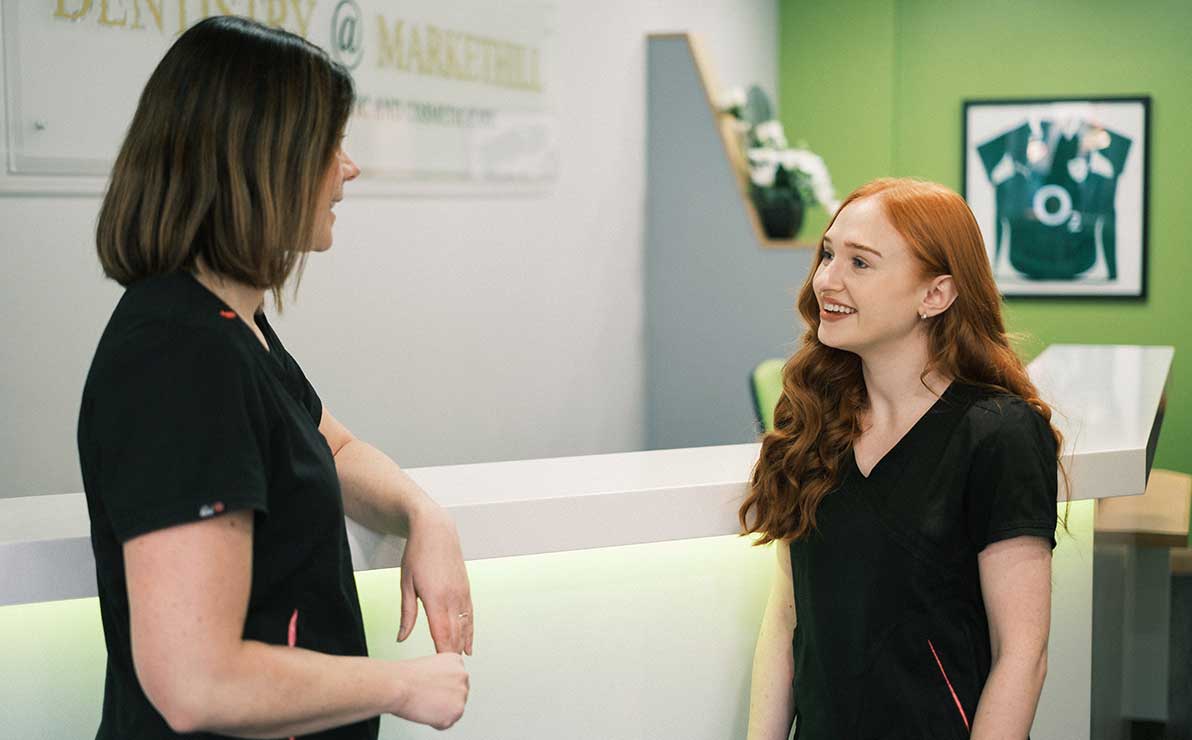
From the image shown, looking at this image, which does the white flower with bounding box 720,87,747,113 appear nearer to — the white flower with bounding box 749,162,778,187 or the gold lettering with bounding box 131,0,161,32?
the white flower with bounding box 749,162,778,187

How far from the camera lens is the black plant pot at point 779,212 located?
5.46 m

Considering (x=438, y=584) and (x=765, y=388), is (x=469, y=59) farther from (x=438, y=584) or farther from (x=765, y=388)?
(x=438, y=584)

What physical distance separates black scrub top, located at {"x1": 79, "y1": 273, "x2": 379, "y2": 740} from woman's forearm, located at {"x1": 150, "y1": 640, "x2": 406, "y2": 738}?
0.07 m

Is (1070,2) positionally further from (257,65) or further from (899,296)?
(257,65)

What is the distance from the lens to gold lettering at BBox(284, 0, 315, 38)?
3613 mm

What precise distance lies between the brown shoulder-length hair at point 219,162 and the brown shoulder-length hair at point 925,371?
79 cm

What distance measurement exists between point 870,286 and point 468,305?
3.07 meters

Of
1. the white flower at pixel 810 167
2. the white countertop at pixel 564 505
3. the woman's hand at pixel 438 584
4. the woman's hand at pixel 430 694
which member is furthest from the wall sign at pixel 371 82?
the woman's hand at pixel 430 694

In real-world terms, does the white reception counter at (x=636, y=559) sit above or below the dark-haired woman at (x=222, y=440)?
below

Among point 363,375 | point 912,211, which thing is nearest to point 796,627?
point 912,211

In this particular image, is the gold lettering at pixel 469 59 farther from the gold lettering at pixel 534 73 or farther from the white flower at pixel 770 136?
the white flower at pixel 770 136

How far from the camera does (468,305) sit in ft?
15.0

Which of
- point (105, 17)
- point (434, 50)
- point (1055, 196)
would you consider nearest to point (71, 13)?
point (105, 17)

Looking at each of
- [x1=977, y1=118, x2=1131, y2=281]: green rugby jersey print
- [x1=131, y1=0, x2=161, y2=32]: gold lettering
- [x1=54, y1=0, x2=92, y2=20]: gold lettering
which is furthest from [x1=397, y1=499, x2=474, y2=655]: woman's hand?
[x1=977, y1=118, x2=1131, y2=281]: green rugby jersey print
